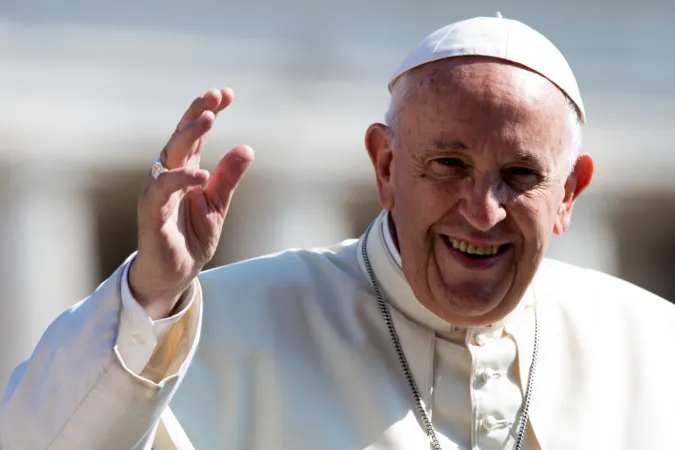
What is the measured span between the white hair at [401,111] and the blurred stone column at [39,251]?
6.87m

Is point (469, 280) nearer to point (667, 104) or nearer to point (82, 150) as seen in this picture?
point (82, 150)

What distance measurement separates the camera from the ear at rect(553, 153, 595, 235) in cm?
381

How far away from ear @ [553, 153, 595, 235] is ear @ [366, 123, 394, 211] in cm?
42

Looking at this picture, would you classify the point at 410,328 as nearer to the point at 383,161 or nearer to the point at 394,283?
the point at 394,283

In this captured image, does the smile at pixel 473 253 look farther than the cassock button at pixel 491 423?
No

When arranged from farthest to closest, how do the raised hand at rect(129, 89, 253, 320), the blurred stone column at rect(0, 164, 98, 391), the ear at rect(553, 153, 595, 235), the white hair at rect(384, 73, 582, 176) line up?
the blurred stone column at rect(0, 164, 98, 391)
the ear at rect(553, 153, 595, 235)
the white hair at rect(384, 73, 582, 176)
the raised hand at rect(129, 89, 253, 320)

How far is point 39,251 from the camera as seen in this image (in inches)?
440

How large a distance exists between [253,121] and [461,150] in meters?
9.24

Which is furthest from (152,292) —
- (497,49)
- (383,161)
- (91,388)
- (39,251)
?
(39,251)

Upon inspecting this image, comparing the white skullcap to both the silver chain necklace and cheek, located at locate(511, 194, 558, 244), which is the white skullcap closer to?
cheek, located at locate(511, 194, 558, 244)

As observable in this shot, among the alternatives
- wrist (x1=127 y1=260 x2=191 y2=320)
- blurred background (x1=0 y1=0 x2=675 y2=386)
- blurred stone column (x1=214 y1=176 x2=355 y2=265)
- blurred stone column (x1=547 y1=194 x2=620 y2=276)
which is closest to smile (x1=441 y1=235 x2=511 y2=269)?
wrist (x1=127 y1=260 x2=191 y2=320)

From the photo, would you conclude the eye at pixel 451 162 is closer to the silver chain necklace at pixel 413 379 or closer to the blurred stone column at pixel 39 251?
the silver chain necklace at pixel 413 379

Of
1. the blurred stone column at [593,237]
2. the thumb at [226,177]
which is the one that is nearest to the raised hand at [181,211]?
the thumb at [226,177]

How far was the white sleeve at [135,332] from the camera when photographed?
313cm
